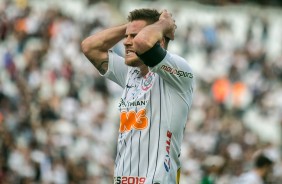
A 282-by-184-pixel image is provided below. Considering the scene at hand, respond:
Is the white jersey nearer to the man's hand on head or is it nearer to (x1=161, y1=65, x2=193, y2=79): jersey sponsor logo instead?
(x1=161, y1=65, x2=193, y2=79): jersey sponsor logo

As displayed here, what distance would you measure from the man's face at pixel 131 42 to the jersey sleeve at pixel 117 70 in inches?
17.6

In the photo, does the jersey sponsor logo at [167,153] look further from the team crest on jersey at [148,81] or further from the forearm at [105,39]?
the forearm at [105,39]

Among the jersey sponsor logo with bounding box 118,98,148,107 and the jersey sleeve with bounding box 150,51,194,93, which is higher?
the jersey sleeve with bounding box 150,51,194,93

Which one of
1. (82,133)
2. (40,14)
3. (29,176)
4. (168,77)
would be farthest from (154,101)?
(40,14)

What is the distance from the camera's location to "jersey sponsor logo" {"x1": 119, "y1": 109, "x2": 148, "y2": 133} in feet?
22.9

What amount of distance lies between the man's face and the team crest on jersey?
11 cm

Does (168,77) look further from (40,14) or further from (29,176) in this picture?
(40,14)

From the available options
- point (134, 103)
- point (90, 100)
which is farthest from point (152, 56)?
point (90, 100)

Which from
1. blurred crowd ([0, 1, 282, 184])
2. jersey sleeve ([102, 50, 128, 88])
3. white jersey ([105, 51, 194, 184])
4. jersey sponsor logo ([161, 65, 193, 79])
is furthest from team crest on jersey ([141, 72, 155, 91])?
blurred crowd ([0, 1, 282, 184])

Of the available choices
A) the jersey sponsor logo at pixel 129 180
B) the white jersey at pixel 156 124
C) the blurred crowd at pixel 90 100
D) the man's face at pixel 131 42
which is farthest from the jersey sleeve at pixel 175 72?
the blurred crowd at pixel 90 100

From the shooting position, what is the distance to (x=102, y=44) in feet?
25.8

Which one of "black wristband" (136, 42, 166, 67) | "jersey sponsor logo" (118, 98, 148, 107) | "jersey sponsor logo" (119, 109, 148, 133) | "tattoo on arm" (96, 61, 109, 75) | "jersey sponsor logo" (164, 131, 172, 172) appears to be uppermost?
"tattoo on arm" (96, 61, 109, 75)

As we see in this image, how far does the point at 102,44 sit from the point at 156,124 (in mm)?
1194

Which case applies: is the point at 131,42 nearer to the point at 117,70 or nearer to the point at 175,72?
the point at 175,72
